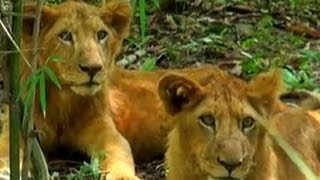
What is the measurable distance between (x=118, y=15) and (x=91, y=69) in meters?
0.70

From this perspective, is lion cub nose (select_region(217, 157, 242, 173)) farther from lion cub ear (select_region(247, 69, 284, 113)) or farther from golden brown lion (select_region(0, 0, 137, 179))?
golden brown lion (select_region(0, 0, 137, 179))

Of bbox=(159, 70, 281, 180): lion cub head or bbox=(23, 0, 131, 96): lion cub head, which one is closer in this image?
bbox=(159, 70, 281, 180): lion cub head

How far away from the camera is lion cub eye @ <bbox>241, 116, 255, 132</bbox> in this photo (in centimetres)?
536

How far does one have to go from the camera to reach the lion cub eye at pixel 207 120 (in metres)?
5.40

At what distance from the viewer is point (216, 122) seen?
A: 5375mm

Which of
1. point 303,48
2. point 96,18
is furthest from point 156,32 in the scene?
point 96,18

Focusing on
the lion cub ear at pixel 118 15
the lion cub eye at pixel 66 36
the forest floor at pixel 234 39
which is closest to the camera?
the lion cub eye at pixel 66 36

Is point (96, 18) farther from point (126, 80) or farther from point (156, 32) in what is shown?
point (156, 32)

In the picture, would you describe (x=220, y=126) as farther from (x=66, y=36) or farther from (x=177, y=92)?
(x=66, y=36)

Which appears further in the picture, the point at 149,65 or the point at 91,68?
the point at 149,65

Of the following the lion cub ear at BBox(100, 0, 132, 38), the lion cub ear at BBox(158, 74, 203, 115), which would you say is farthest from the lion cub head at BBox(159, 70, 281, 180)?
the lion cub ear at BBox(100, 0, 132, 38)

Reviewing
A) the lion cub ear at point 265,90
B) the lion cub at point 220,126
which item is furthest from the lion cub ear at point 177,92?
the lion cub ear at point 265,90

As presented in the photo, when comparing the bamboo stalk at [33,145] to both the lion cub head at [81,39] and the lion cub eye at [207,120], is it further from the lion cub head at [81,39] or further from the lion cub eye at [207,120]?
the lion cub head at [81,39]

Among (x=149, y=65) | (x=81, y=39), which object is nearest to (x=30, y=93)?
(x=81, y=39)
